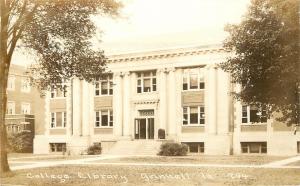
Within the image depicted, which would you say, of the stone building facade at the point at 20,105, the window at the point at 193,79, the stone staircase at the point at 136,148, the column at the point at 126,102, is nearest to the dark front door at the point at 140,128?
the column at the point at 126,102

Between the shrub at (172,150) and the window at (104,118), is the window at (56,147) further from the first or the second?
the shrub at (172,150)

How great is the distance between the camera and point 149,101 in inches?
1511

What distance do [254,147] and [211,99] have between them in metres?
4.75

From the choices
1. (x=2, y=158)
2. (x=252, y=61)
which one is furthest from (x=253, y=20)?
(x=2, y=158)

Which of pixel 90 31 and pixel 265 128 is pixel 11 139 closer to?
pixel 265 128

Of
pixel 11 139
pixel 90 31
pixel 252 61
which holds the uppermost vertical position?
pixel 90 31

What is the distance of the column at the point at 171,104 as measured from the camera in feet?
122

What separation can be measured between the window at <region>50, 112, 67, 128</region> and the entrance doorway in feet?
24.5

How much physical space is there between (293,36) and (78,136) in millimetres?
27184

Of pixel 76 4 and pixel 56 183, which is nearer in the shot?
pixel 56 183

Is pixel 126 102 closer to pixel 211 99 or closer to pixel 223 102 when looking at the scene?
pixel 211 99

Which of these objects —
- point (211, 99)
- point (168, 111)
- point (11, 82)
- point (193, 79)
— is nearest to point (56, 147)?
point (168, 111)

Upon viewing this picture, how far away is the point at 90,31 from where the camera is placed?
20328 millimetres

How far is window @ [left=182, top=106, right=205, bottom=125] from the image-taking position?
120ft
